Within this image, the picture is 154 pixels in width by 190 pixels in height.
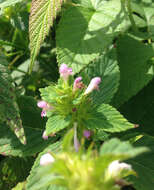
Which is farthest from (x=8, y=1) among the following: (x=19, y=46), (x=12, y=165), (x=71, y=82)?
(x=12, y=165)

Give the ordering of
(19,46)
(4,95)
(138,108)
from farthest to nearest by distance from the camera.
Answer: (19,46)
(138,108)
(4,95)

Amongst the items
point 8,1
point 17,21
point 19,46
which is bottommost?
point 19,46

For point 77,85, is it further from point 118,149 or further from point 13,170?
point 13,170

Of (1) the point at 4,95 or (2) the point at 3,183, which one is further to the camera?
(2) the point at 3,183

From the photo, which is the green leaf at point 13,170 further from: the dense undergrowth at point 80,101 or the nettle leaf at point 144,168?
the nettle leaf at point 144,168

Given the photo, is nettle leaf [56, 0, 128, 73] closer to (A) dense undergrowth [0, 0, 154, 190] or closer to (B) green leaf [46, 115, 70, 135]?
(A) dense undergrowth [0, 0, 154, 190]

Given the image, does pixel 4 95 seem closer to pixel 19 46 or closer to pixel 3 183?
pixel 3 183
